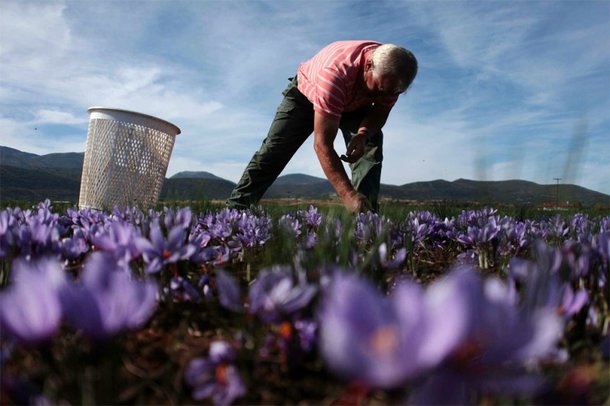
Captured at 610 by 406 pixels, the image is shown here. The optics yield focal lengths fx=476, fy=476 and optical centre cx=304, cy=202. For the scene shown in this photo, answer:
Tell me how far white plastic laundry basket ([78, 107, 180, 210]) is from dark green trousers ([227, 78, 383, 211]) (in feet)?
3.52

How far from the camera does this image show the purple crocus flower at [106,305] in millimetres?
758

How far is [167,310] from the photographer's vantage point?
1.24m

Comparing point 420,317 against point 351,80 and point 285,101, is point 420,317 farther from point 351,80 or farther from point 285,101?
point 285,101

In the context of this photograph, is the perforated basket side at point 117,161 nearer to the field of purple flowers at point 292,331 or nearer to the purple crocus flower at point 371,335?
the field of purple flowers at point 292,331

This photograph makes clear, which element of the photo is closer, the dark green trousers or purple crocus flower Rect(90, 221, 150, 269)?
purple crocus flower Rect(90, 221, 150, 269)

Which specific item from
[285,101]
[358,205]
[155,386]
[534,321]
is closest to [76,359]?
[155,386]

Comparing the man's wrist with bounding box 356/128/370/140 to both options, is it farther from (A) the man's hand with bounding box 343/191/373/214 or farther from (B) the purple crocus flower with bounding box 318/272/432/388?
(B) the purple crocus flower with bounding box 318/272/432/388

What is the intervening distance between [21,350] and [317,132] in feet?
9.12

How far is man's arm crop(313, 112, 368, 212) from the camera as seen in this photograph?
3.25m

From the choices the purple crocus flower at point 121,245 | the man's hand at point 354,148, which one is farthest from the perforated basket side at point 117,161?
the purple crocus flower at point 121,245

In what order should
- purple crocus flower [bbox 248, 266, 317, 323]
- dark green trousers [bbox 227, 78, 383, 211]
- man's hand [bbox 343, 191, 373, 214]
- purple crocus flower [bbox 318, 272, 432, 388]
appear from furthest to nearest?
dark green trousers [bbox 227, 78, 383, 211]
man's hand [bbox 343, 191, 373, 214]
purple crocus flower [bbox 248, 266, 317, 323]
purple crocus flower [bbox 318, 272, 432, 388]

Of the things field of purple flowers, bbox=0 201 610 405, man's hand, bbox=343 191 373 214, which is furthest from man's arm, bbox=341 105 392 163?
field of purple flowers, bbox=0 201 610 405

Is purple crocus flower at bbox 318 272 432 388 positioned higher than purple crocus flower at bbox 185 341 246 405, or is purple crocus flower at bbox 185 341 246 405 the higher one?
purple crocus flower at bbox 318 272 432 388

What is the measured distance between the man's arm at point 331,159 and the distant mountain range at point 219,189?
5.8 inches
